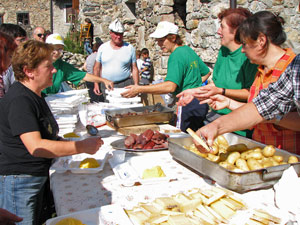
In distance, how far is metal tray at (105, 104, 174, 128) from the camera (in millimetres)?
3141

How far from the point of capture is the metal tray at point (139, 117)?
10.3 feet

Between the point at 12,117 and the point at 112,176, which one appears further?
the point at 112,176

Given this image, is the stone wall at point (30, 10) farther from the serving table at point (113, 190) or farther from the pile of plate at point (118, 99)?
the serving table at point (113, 190)

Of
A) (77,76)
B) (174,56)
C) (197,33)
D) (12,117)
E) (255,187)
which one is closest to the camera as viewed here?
(255,187)

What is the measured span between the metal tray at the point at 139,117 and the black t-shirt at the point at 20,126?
3.91 ft

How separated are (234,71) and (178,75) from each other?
62 cm

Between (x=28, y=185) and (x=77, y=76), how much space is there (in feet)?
6.90

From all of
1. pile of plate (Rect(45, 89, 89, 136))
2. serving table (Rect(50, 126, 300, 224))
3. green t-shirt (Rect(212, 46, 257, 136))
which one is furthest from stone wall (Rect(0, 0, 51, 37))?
serving table (Rect(50, 126, 300, 224))

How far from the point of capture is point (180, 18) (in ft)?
24.5

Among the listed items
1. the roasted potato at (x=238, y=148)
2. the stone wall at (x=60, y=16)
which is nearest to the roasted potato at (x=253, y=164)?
the roasted potato at (x=238, y=148)

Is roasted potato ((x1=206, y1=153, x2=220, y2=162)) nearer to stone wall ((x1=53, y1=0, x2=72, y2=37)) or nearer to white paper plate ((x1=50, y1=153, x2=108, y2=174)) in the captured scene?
white paper plate ((x1=50, y1=153, x2=108, y2=174))

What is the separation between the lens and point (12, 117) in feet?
5.79

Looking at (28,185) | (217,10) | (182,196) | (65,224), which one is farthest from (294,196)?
(217,10)

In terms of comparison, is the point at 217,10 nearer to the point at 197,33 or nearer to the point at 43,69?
the point at 197,33
